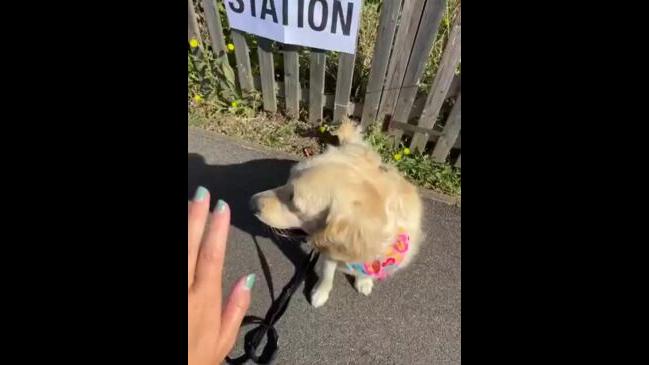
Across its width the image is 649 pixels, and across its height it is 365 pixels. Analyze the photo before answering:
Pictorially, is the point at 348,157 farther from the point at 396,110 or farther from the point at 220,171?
the point at 220,171

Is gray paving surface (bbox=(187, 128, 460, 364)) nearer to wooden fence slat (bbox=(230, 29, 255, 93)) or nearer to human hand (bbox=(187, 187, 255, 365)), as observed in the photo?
wooden fence slat (bbox=(230, 29, 255, 93))

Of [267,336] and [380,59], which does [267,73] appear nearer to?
[380,59]

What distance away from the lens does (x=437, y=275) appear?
9.78ft

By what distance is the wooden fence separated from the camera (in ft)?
8.17

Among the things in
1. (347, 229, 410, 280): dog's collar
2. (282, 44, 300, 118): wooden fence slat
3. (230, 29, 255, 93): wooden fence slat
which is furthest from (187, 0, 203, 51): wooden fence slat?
(347, 229, 410, 280): dog's collar

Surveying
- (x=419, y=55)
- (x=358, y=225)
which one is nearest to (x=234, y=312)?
(x=358, y=225)

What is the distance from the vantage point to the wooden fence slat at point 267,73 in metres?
3.09

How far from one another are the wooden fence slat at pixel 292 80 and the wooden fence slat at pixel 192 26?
2.96 feet

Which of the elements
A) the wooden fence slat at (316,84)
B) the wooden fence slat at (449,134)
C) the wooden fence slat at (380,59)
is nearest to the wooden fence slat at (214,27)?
the wooden fence slat at (316,84)

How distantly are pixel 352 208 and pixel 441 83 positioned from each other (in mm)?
1518

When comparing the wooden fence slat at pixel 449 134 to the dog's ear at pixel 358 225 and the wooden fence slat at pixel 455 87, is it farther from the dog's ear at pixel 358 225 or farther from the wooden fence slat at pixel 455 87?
the dog's ear at pixel 358 225

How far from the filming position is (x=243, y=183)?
3414 millimetres
